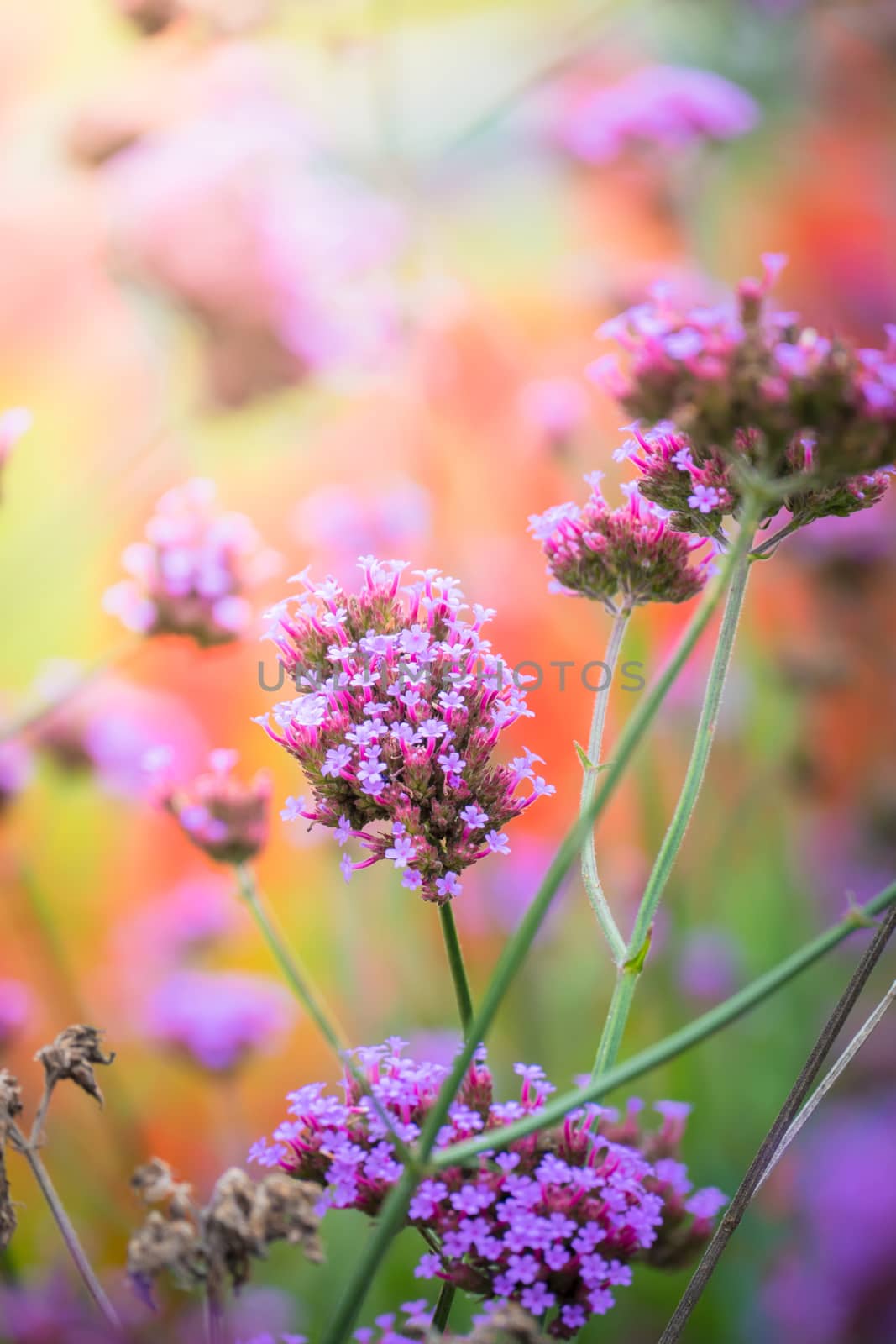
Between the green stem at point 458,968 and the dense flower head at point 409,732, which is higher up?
the dense flower head at point 409,732

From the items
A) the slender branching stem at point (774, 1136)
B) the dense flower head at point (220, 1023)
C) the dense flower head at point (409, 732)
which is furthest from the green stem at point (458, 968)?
the dense flower head at point (220, 1023)

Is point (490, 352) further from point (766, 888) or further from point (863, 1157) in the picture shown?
point (863, 1157)

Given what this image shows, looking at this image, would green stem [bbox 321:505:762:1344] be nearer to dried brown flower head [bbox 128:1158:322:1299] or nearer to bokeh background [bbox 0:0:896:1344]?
dried brown flower head [bbox 128:1158:322:1299]

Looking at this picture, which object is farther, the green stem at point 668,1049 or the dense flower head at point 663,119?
the dense flower head at point 663,119

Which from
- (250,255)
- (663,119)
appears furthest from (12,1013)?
(663,119)

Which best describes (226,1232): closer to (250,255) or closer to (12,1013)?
(12,1013)

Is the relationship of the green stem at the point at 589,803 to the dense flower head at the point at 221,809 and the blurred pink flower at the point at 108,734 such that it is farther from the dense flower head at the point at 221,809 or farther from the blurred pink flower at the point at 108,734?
the blurred pink flower at the point at 108,734

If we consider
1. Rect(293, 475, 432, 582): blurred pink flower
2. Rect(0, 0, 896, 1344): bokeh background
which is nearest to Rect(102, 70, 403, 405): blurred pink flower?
Rect(0, 0, 896, 1344): bokeh background

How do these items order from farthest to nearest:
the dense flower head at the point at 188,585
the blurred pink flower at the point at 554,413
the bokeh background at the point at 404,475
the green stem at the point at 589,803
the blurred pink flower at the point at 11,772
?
the blurred pink flower at the point at 554,413
the bokeh background at the point at 404,475
the blurred pink flower at the point at 11,772
the dense flower head at the point at 188,585
the green stem at the point at 589,803

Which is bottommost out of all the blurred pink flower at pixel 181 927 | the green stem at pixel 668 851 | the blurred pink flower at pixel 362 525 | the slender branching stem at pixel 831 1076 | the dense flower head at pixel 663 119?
the slender branching stem at pixel 831 1076
